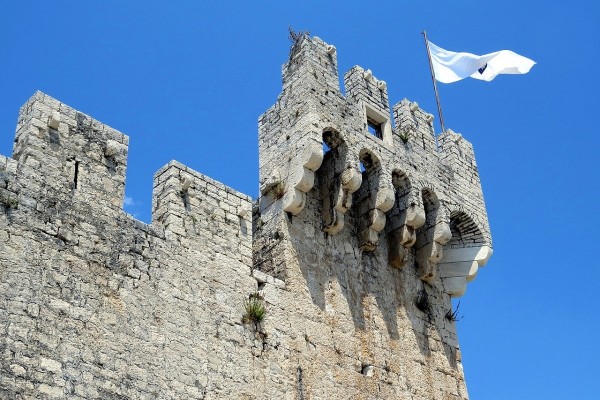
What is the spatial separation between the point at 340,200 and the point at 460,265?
121 inches

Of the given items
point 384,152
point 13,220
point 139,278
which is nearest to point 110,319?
point 139,278

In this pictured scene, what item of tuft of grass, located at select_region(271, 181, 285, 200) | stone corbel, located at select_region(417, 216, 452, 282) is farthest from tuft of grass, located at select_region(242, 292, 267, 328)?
stone corbel, located at select_region(417, 216, 452, 282)

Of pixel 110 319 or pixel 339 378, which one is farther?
pixel 339 378

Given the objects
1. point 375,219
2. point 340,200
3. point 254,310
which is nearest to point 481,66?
point 375,219

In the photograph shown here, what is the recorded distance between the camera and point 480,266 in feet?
49.3

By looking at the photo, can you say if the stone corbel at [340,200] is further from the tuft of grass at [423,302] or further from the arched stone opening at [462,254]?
the arched stone opening at [462,254]

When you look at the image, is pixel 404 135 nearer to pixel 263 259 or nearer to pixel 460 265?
pixel 460 265

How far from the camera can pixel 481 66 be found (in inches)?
681

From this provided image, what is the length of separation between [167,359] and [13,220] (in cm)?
226

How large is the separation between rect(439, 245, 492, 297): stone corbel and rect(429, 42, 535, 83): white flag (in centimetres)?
376

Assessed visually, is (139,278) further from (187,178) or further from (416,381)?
(416,381)

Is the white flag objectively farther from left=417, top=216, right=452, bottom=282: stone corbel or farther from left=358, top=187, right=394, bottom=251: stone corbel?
left=358, top=187, right=394, bottom=251: stone corbel

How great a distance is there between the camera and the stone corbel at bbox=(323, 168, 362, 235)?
1300cm

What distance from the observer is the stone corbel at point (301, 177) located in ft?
41.0
